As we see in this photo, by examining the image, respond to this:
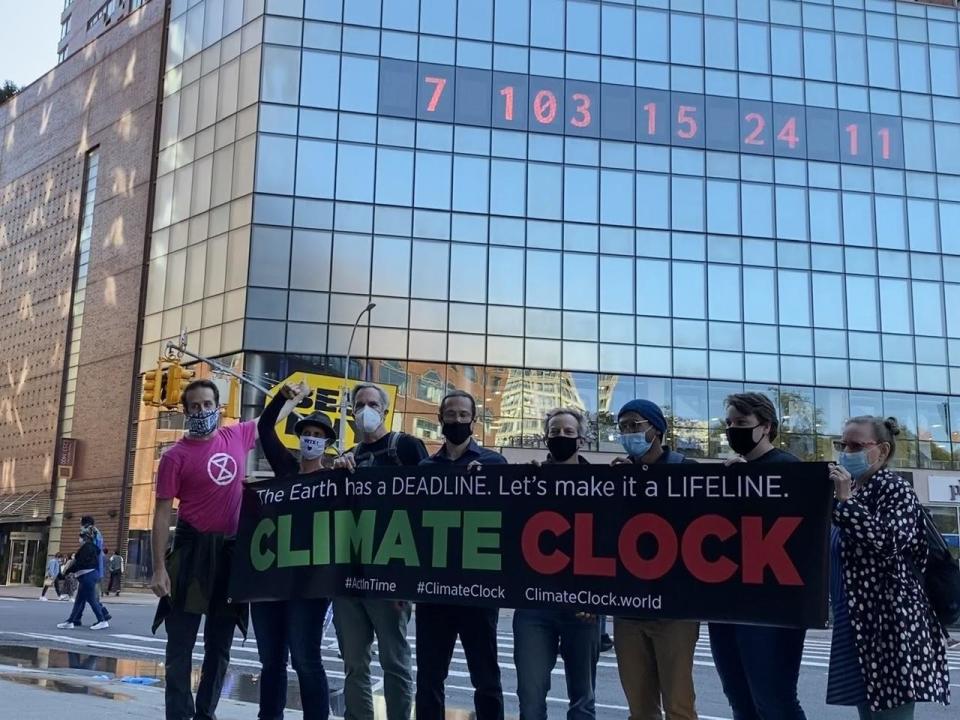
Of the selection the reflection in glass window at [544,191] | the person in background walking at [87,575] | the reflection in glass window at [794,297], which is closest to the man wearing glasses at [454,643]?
the person in background walking at [87,575]

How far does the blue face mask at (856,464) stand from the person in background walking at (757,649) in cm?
23

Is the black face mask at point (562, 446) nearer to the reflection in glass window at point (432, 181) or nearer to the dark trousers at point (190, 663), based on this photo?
the dark trousers at point (190, 663)

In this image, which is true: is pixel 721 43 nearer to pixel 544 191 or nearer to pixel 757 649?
pixel 544 191

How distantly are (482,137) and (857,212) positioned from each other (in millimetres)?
14918

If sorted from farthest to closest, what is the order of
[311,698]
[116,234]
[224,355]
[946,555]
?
[116,234] < [224,355] < [311,698] < [946,555]

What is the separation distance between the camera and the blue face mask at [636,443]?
5.63 metres

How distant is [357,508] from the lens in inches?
243

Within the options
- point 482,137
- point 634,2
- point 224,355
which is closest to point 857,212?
point 634,2

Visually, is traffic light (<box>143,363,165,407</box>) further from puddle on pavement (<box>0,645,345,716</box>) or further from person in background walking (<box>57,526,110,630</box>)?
puddle on pavement (<box>0,645,345,716</box>)

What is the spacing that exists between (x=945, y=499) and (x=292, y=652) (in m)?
36.9

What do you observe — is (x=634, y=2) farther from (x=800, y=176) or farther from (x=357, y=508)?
(x=357, y=508)

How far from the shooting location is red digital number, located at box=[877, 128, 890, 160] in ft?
132

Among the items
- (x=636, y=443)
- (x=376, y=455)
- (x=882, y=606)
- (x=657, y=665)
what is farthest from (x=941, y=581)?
(x=376, y=455)

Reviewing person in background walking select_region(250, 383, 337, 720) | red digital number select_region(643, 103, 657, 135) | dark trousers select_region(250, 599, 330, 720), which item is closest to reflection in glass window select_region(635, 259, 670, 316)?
red digital number select_region(643, 103, 657, 135)
